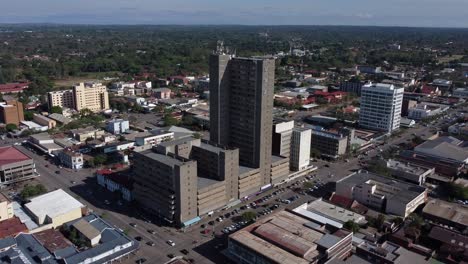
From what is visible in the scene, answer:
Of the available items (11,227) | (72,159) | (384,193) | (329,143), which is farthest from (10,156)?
(384,193)

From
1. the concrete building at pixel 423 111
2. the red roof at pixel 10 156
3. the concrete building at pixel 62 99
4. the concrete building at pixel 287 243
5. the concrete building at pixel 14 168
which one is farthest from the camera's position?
the concrete building at pixel 62 99

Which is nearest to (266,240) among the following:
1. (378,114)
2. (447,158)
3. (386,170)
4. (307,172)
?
(307,172)

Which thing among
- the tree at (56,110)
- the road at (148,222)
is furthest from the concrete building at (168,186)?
the tree at (56,110)

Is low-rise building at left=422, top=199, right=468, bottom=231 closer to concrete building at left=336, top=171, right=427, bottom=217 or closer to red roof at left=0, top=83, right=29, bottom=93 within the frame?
concrete building at left=336, top=171, right=427, bottom=217

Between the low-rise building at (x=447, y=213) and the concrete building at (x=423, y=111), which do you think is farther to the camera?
the concrete building at (x=423, y=111)

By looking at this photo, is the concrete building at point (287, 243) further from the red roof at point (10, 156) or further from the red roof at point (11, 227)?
the red roof at point (10, 156)

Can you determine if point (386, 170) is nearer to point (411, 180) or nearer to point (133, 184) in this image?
point (411, 180)
